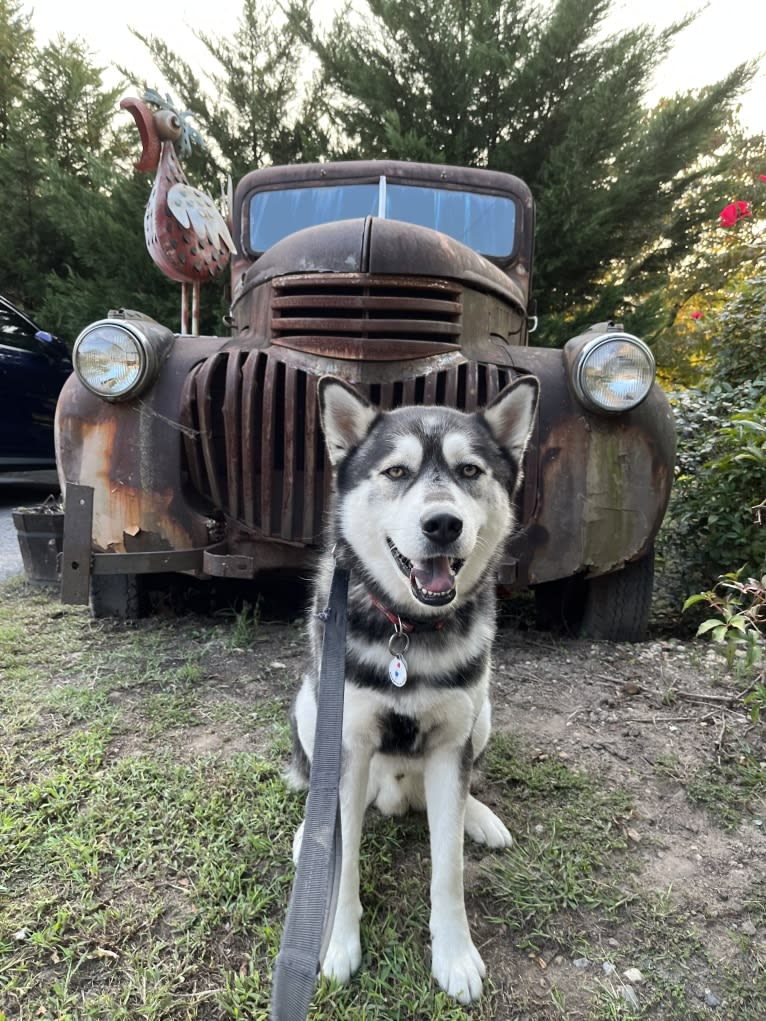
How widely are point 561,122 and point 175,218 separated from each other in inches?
344

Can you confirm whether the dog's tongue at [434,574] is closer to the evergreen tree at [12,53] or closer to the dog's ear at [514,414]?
the dog's ear at [514,414]

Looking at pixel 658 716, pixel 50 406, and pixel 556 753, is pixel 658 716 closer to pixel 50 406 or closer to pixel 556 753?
pixel 556 753

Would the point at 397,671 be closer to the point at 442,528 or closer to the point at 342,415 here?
the point at 442,528

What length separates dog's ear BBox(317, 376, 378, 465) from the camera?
6.03 ft

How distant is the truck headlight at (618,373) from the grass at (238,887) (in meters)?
1.57

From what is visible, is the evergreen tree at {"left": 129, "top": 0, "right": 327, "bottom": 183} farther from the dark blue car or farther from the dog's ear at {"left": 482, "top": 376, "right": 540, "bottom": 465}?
the dog's ear at {"left": 482, "top": 376, "right": 540, "bottom": 465}

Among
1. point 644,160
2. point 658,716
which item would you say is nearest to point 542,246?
point 644,160

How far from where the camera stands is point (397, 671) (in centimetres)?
158

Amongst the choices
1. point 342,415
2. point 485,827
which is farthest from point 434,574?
point 485,827

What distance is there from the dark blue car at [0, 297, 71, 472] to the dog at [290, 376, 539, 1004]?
6.30 metres

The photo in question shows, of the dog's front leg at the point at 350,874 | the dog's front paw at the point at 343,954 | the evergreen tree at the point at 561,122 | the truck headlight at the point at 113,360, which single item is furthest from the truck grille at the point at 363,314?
the evergreen tree at the point at 561,122

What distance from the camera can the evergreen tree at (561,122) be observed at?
31.4 feet

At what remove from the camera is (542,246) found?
Result: 9820 millimetres

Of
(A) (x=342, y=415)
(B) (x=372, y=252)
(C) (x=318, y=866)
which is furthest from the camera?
(B) (x=372, y=252)
